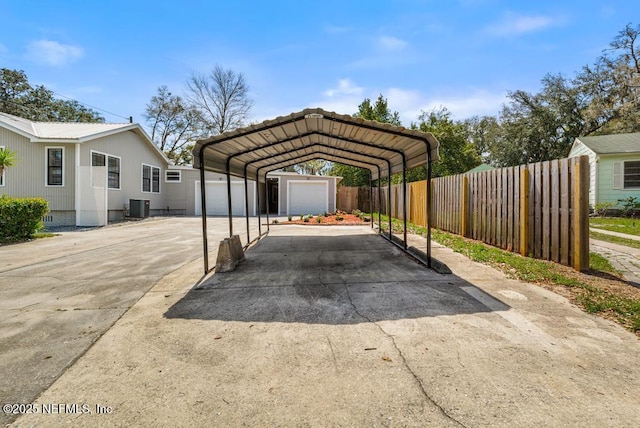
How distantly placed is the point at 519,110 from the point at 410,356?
29227 millimetres

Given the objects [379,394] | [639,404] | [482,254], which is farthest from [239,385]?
[482,254]

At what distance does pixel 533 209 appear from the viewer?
5621mm

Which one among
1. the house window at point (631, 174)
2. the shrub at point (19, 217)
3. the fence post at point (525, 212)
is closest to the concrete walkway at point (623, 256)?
the fence post at point (525, 212)

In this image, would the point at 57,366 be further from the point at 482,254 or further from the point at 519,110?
the point at 519,110

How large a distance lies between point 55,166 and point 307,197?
12.7 m

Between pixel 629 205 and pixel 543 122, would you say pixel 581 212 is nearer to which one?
pixel 629 205

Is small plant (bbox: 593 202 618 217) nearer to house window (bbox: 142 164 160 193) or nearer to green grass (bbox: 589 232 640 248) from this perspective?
green grass (bbox: 589 232 640 248)

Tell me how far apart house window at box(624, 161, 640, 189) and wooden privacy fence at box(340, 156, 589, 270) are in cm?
1128

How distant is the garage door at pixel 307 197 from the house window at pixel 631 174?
14.9m

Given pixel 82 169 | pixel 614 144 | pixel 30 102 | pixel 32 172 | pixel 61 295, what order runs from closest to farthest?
pixel 61 295 → pixel 82 169 → pixel 32 172 → pixel 614 144 → pixel 30 102

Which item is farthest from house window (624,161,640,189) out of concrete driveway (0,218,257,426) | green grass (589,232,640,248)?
concrete driveway (0,218,257,426)

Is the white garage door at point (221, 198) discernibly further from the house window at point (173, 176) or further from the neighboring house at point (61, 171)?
the neighboring house at point (61, 171)

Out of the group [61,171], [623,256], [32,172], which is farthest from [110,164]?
[623,256]

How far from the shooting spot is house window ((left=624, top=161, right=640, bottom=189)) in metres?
14.0
